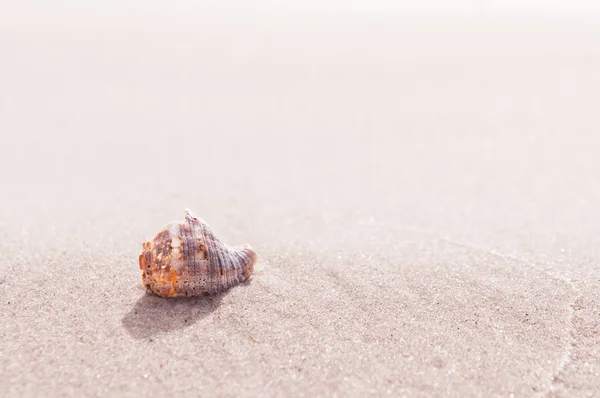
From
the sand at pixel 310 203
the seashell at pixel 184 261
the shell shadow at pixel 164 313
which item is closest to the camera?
the sand at pixel 310 203

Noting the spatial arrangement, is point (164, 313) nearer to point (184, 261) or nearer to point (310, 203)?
point (184, 261)

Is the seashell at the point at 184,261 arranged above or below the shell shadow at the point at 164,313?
above

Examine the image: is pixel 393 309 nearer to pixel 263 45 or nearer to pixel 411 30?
pixel 263 45

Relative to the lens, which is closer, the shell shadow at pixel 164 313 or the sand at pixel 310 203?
the sand at pixel 310 203

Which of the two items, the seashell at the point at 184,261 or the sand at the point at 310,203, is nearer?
the sand at the point at 310,203

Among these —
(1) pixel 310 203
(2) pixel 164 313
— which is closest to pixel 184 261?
Result: (2) pixel 164 313

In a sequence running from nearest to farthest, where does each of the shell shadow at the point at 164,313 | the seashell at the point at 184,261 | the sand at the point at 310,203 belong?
the sand at the point at 310,203
the shell shadow at the point at 164,313
the seashell at the point at 184,261
